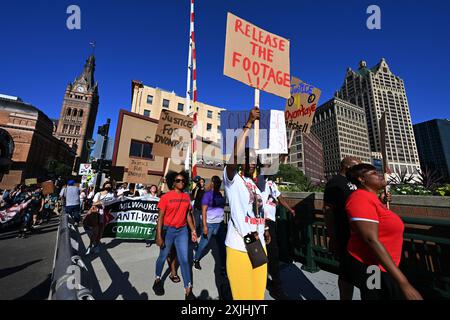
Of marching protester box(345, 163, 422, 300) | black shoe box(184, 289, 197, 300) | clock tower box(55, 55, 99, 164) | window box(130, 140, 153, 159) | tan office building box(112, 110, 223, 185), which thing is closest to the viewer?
marching protester box(345, 163, 422, 300)

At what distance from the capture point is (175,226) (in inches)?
136

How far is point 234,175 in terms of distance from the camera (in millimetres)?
2303

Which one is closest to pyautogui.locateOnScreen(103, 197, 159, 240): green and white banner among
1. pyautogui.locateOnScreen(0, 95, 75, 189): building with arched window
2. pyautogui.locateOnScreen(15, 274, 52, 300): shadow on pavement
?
pyautogui.locateOnScreen(15, 274, 52, 300): shadow on pavement

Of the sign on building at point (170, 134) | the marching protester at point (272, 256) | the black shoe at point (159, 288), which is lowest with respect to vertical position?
the black shoe at point (159, 288)

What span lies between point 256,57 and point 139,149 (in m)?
16.8

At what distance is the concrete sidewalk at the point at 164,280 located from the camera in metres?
3.28

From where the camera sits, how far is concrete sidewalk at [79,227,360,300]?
3.28m

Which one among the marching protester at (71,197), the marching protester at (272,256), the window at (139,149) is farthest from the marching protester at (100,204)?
the window at (139,149)

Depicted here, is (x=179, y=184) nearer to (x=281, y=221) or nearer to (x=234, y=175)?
(x=234, y=175)

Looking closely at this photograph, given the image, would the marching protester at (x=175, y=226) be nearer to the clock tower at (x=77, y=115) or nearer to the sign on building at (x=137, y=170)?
the sign on building at (x=137, y=170)

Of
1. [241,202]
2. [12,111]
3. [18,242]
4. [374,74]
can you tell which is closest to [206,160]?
[18,242]

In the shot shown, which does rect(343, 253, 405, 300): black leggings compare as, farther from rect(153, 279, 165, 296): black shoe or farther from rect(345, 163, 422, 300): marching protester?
rect(153, 279, 165, 296): black shoe

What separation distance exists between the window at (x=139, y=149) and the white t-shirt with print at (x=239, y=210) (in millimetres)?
17375
